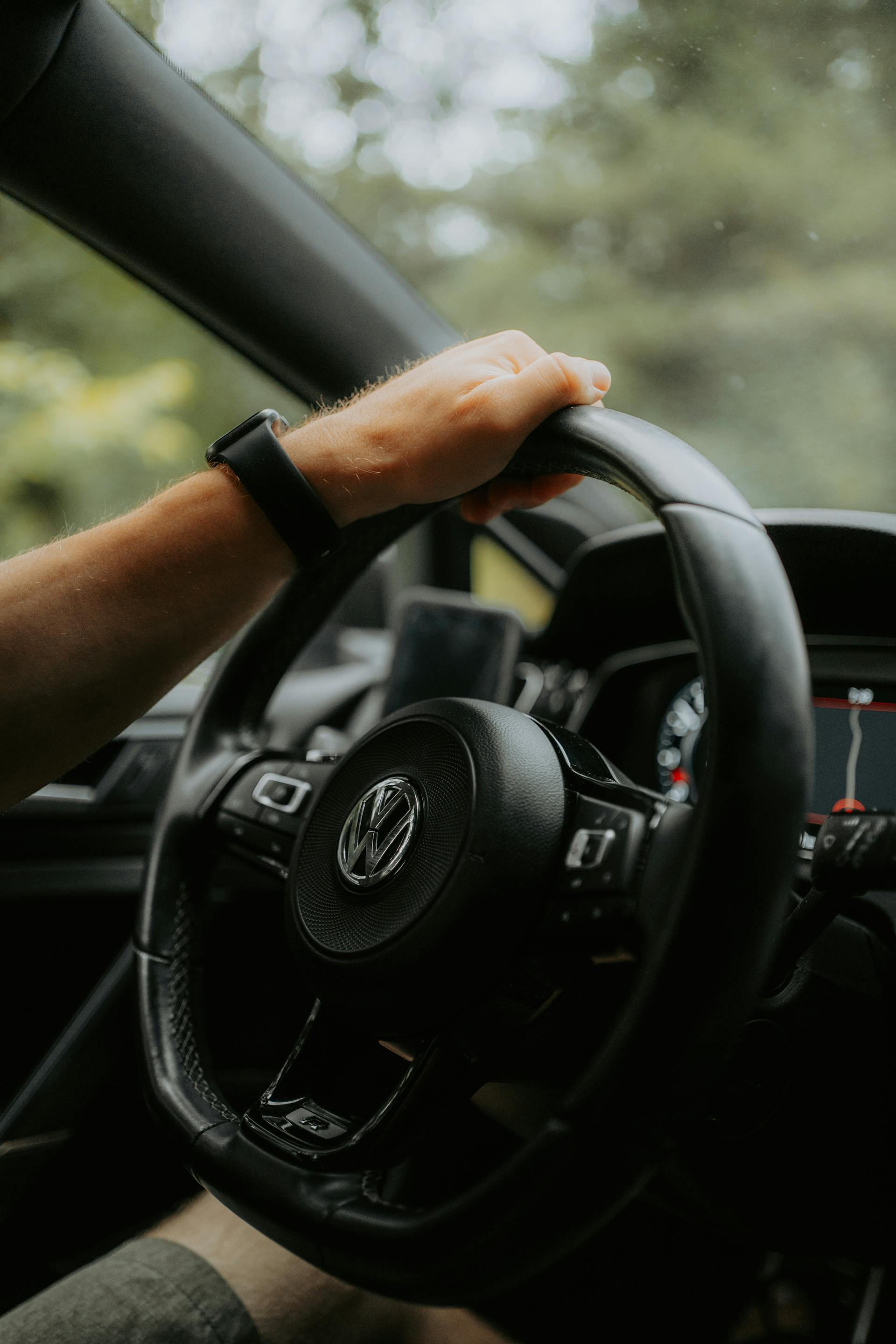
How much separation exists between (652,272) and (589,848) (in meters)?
1.50

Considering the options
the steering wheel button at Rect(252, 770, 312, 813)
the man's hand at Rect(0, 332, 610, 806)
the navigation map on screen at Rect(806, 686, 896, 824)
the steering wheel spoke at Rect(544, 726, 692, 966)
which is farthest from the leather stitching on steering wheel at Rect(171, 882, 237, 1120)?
the navigation map on screen at Rect(806, 686, 896, 824)

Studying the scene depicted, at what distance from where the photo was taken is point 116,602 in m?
0.81

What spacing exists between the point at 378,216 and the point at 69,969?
1.39 m

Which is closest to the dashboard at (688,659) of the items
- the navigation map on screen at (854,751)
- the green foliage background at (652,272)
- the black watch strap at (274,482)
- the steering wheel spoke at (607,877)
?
the navigation map on screen at (854,751)

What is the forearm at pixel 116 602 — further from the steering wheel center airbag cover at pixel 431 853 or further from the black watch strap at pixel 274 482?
the steering wheel center airbag cover at pixel 431 853

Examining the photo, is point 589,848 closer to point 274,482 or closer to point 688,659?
point 274,482

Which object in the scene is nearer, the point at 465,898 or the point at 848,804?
the point at 465,898

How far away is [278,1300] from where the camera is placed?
3.53 feet

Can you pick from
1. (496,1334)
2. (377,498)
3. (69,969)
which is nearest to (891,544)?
(377,498)

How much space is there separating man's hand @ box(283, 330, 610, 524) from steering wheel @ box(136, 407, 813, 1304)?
30mm

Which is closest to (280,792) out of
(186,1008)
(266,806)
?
(266,806)

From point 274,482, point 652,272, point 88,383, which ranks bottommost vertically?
point 274,482

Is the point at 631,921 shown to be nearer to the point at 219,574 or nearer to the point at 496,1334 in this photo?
the point at 219,574

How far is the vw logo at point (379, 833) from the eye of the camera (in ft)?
2.48
